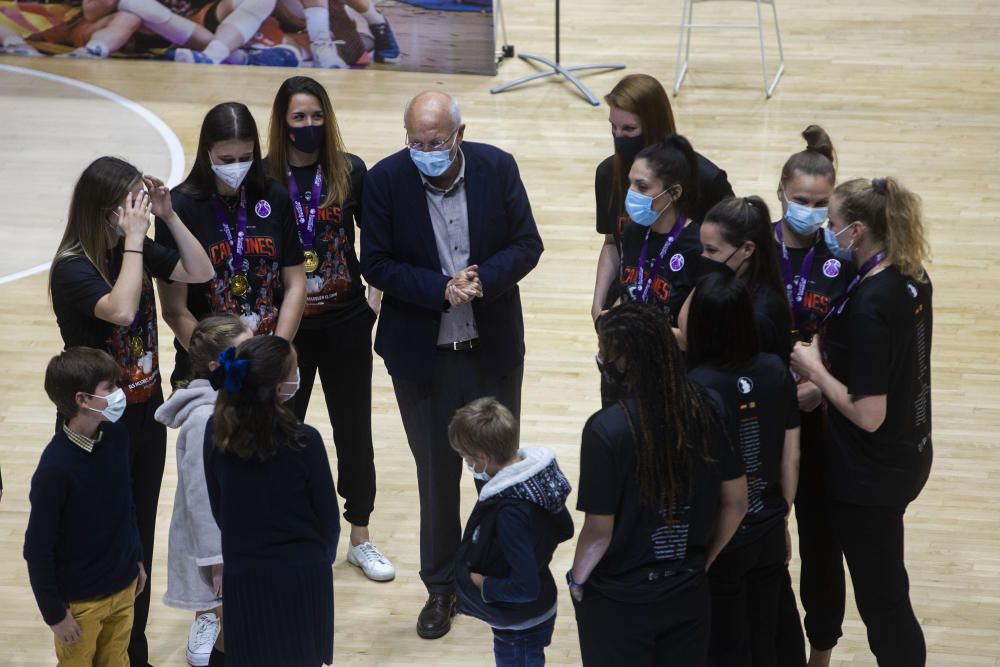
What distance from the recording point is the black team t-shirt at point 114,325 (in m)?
3.60

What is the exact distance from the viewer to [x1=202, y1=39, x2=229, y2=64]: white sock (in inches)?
405

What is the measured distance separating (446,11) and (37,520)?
24.0 feet

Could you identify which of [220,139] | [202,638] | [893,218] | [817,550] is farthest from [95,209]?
[817,550]

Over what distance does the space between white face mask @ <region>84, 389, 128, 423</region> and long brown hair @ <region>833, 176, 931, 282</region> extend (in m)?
1.93

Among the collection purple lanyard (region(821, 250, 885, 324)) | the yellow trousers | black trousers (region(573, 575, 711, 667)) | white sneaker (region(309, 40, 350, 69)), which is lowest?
the yellow trousers

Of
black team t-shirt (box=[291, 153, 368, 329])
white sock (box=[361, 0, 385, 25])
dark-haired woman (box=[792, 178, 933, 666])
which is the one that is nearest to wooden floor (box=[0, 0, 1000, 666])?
white sock (box=[361, 0, 385, 25])

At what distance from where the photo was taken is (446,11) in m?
9.98

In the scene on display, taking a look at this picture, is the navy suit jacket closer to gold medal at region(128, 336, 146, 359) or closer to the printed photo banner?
gold medal at region(128, 336, 146, 359)

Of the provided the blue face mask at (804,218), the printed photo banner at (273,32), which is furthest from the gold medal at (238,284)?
the printed photo banner at (273,32)

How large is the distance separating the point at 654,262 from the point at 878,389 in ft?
2.82

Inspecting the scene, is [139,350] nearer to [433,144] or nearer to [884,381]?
[433,144]

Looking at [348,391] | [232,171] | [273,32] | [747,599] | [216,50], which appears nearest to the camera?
[747,599]

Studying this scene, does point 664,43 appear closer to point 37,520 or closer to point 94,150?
point 94,150

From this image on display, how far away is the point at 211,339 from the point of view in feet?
11.3
